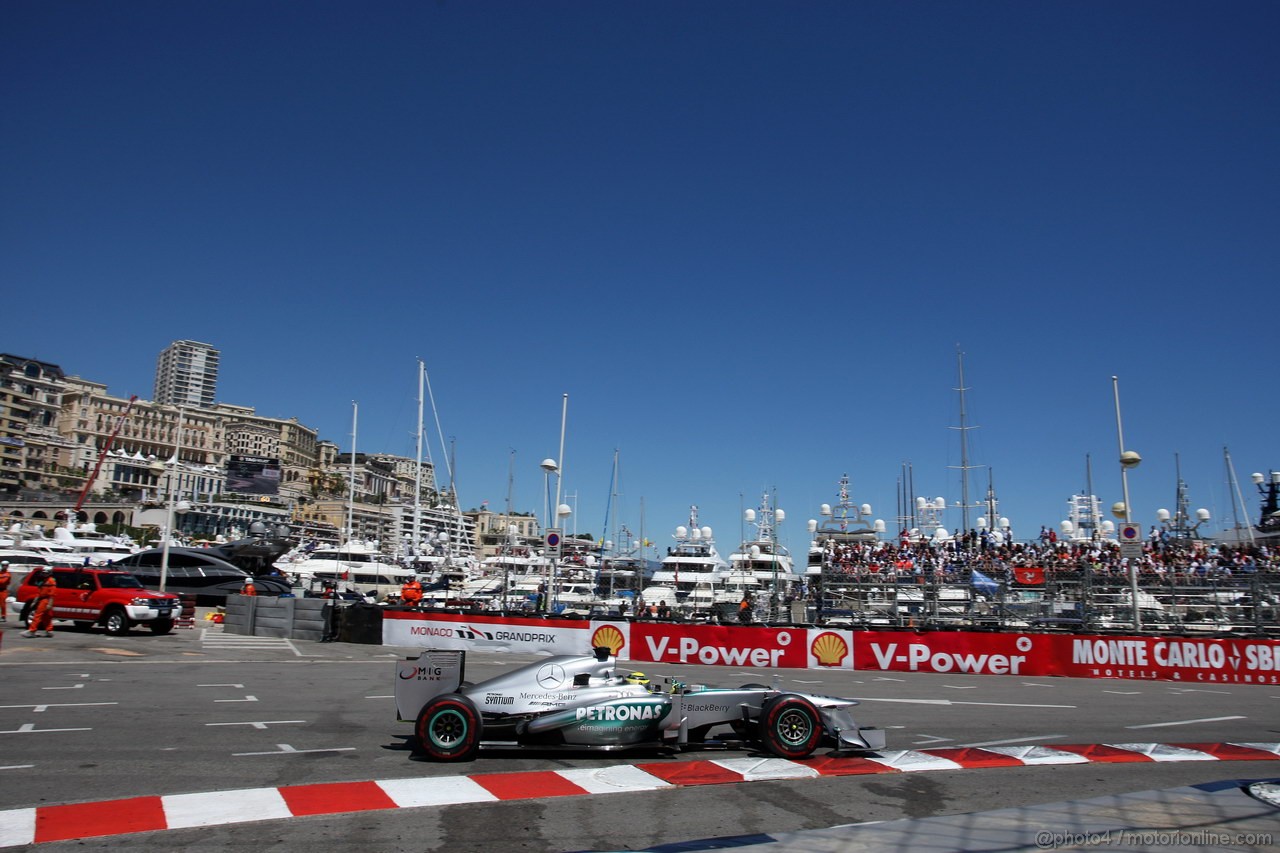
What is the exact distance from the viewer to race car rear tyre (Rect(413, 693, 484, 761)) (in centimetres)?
927

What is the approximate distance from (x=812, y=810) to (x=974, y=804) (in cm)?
151

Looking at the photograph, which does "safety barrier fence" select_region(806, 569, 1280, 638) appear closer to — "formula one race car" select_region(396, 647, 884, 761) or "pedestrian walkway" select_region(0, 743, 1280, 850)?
"pedestrian walkway" select_region(0, 743, 1280, 850)

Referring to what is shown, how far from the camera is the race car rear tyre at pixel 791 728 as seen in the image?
31.6 ft

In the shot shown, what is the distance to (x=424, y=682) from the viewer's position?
9.98 m

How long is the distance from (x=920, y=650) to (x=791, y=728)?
13.5 metres

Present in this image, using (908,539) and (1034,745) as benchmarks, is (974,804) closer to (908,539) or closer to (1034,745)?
(1034,745)

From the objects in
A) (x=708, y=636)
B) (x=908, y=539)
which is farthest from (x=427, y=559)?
(x=708, y=636)

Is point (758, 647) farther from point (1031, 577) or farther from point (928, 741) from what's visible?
point (928, 741)

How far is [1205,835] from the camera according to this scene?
21.4 feet

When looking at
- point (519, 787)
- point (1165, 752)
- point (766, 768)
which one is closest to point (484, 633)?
point (766, 768)

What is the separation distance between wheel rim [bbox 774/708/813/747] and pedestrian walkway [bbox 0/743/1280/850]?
224 mm

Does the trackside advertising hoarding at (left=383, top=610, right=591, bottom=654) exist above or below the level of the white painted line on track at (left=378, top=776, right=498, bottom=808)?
above

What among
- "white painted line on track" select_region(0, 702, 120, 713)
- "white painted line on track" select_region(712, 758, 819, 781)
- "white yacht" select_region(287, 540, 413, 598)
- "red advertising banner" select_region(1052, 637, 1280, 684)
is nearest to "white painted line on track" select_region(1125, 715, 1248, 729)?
"white painted line on track" select_region(712, 758, 819, 781)

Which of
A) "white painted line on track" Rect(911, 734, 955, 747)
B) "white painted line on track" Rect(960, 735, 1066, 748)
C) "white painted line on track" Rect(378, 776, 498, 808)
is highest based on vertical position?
"white painted line on track" Rect(960, 735, 1066, 748)
